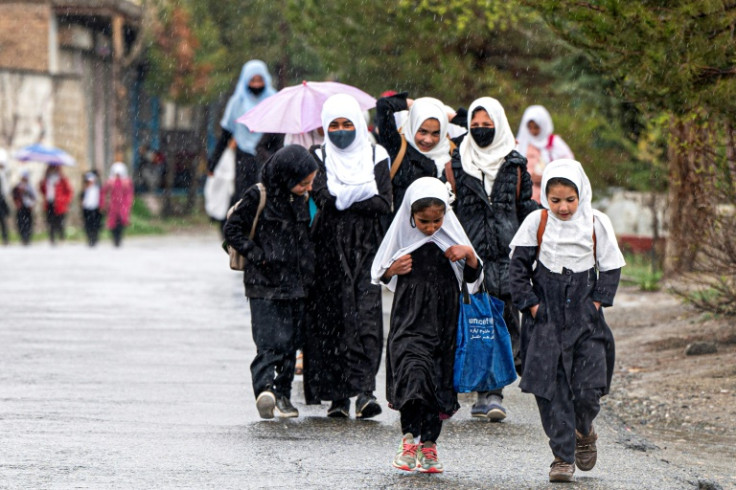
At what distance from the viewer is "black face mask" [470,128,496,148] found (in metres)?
8.68

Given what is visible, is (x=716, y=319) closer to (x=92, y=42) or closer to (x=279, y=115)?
(x=279, y=115)

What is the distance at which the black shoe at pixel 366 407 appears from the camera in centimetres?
837

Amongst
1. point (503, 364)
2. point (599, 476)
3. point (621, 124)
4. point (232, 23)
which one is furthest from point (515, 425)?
point (232, 23)

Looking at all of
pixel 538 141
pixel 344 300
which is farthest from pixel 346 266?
pixel 538 141

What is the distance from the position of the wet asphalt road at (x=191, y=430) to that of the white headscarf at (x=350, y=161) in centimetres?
129

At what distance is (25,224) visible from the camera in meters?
27.5

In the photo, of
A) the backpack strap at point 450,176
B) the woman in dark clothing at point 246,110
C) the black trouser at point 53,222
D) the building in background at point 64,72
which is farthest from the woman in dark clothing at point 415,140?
the building in background at point 64,72

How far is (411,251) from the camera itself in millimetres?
7230

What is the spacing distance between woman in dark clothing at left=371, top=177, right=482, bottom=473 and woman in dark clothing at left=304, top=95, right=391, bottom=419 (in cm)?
114

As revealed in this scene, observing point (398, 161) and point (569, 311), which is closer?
point (569, 311)

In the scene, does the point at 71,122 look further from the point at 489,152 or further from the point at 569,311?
the point at 569,311

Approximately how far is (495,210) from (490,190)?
124 millimetres

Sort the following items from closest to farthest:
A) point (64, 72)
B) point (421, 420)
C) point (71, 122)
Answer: point (421, 420) → point (64, 72) → point (71, 122)

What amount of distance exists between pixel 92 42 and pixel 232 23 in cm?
596
